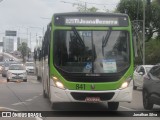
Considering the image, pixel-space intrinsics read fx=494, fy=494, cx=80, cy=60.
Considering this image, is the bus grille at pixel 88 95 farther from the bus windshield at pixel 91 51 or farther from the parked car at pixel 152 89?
the parked car at pixel 152 89

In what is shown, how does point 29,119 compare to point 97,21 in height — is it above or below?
below

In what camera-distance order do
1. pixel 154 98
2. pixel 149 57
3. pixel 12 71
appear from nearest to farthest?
pixel 154 98
pixel 12 71
pixel 149 57

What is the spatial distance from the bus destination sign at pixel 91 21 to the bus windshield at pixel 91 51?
27cm

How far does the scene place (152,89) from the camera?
16.3 metres

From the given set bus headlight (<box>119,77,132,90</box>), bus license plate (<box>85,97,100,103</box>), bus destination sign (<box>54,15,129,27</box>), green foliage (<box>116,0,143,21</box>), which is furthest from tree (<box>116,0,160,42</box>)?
bus license plate (<box>85,97,100,103</box>)

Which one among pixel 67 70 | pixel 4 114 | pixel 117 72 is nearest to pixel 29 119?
pixel 4 114

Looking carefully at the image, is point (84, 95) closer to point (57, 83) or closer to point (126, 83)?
point (57, 83)

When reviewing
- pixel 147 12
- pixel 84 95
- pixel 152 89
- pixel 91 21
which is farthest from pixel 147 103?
pixel 147 12

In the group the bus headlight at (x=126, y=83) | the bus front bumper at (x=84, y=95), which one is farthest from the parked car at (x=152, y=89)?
the bus front bumper at (x=84, y=95)

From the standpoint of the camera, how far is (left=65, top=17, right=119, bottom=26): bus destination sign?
50.7 ft

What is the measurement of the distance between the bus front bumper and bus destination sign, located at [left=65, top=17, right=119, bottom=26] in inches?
83.1

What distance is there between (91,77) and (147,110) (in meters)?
2.87

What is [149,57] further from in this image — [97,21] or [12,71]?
[97,21]

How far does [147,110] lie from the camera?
1666cm
